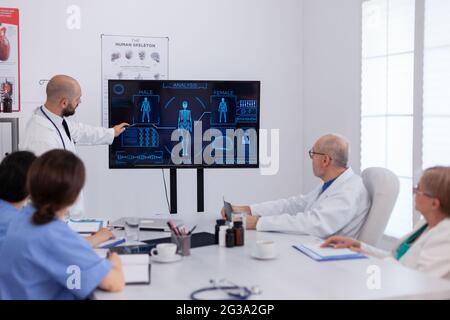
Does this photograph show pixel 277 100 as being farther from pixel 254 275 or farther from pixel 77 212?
pixel 254 275

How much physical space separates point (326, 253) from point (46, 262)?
3.75 ft

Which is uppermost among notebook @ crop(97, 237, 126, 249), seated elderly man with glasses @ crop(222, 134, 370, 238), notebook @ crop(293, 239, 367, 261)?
seated elderly man with glasses @ crop(222, 134, 370, 238)

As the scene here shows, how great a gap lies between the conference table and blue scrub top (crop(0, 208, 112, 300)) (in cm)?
9

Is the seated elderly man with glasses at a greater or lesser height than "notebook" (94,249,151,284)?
greater

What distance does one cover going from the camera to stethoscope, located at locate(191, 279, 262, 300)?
1.76m

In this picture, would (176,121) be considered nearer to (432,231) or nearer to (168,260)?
(168,260)

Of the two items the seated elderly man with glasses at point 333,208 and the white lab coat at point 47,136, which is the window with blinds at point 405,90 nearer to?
the seated elderly man with glasses at point 333,208

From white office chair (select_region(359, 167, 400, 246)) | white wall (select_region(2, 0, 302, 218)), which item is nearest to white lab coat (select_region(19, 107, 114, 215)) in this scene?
white wall (select_region(2, 0, 302, 218))

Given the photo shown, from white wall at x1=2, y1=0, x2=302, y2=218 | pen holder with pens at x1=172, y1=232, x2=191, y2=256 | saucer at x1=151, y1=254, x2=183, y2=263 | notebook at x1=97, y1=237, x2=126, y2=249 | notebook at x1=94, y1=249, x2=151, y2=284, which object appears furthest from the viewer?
white wall at x1=2, y1=0, x2=302, y2=218

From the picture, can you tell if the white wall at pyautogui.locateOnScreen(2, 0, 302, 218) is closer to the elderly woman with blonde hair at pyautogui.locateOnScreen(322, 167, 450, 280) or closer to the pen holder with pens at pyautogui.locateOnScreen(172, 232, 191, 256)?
the pen holder with pens at pyautogui.locateOnScreen(172, 232, 191, 256)

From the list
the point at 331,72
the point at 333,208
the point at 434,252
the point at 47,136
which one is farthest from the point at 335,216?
the point at 331,72

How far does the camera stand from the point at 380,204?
8.98 ft

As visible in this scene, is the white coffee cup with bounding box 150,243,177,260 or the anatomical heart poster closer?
the white coffee cup with bounding box 150,243,177,260

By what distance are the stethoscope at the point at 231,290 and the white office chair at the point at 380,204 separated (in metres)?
1.15
